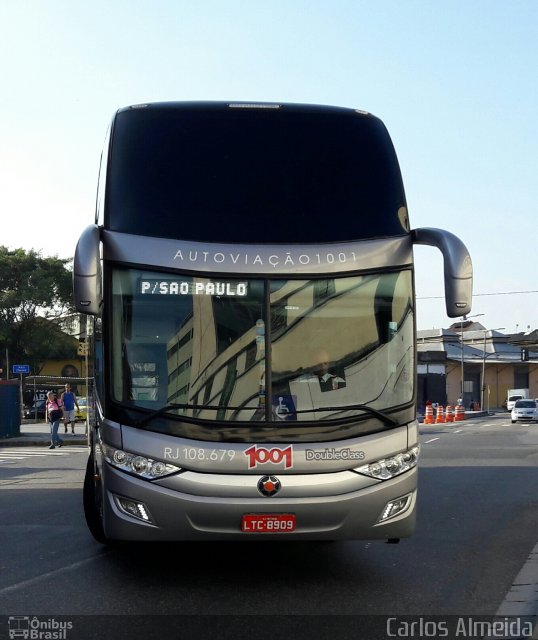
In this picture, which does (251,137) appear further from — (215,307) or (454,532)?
(454,532)

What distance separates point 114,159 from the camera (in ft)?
26.3

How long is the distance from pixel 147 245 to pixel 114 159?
0.89 meters

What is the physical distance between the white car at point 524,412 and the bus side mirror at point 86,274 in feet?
164

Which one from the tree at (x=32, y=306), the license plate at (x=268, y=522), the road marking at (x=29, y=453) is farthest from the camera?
the tree at (x=32, y=306)

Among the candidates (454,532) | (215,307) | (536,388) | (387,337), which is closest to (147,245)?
(215,307)

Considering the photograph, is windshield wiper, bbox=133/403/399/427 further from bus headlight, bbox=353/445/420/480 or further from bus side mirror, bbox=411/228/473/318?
bus side mirror, bbox=411/228/473/318

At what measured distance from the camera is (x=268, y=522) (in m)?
7.14

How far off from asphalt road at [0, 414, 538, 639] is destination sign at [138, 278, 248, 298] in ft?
7.34

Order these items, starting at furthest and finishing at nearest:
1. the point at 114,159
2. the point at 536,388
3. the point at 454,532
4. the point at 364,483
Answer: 1. the point at 536,388
2. the point at 454,532
3. the point at 114,159
4. the point at 364,483

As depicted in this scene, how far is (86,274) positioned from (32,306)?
64.0 metres

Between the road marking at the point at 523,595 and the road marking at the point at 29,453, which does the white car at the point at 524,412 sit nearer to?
the road marking at the point at 29,453

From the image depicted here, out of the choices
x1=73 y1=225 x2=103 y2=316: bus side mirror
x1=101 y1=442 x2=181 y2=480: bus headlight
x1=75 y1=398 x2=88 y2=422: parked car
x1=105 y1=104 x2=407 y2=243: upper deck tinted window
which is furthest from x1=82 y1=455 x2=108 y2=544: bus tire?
x1=75 y1=398 x2=88 y2=422: parked car

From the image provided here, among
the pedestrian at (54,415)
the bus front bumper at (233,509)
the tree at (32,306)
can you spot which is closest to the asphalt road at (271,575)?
the bus front bumper at (233,509)

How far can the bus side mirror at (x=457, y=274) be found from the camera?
7836mm
